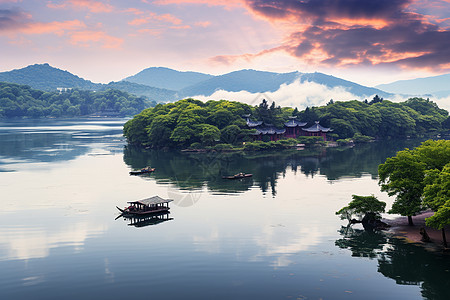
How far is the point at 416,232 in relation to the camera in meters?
40.6

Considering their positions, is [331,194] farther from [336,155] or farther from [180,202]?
[336,155]

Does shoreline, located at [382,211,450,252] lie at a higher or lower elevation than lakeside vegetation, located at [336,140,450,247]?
lower

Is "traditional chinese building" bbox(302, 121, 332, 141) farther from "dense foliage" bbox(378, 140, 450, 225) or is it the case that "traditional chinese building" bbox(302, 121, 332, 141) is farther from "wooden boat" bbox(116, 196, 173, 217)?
"wooden boat" bbox(116, 196, 173, 217)

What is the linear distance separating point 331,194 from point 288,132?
90.9m

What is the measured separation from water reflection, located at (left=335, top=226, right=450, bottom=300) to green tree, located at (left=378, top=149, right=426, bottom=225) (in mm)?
3290

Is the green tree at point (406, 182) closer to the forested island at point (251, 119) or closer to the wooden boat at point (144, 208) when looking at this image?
the wooden boat at point (144, 208)

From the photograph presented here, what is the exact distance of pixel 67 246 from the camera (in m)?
37.9

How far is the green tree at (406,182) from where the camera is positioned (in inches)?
1566

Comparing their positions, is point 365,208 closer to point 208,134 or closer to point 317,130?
point 208,134

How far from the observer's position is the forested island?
121750 millimetres

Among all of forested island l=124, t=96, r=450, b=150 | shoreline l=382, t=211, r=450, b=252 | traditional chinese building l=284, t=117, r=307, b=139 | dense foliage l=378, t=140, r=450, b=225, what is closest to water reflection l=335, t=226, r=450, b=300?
shoreline l=382, t=211, r=450, b=252

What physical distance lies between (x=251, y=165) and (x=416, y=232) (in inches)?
2050

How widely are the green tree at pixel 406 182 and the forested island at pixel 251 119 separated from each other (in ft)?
250

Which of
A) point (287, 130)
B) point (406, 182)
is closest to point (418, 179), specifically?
point (406, 182)
